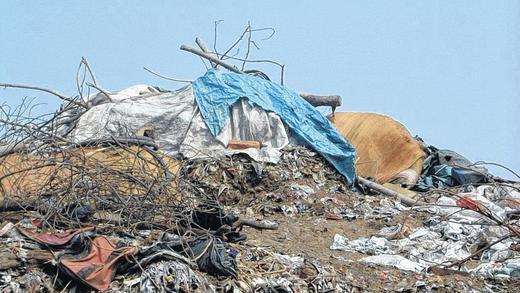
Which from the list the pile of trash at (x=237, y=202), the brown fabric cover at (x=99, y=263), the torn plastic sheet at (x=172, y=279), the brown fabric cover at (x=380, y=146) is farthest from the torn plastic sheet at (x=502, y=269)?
the brown fabric cover at (x=380, y=146)

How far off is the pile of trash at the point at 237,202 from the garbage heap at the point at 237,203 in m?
0.02

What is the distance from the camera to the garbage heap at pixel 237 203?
235 inches

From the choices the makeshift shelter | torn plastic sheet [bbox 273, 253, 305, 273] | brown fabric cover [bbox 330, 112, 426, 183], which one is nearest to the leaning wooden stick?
brown fabric cover [bbox 330, 112, 426, 183]

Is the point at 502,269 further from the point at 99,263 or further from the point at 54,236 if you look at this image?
the point at 54,236

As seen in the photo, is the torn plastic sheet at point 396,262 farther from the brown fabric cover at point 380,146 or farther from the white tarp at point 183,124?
the brown fabric cover at point 380,146

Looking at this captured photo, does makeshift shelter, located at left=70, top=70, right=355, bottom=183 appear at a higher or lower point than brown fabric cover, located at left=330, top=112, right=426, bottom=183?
higher

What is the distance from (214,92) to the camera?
37.8 ft

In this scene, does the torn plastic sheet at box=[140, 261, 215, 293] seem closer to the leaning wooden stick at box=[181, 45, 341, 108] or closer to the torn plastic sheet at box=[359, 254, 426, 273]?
the torn plastic sheet at box=[359, 254, 426, 273]

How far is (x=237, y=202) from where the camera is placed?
10023 millimetres

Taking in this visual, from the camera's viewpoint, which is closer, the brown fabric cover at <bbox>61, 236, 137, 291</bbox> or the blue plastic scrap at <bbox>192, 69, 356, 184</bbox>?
the brown fabric cover at <bbox>61, 236, 137, 291</bbox>

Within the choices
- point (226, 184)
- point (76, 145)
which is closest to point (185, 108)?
point (226, 184)

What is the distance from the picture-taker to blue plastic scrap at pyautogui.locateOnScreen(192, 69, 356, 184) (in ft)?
37.2

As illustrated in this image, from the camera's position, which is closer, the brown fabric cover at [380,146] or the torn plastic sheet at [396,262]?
the torn plastic sheet at [396,262]

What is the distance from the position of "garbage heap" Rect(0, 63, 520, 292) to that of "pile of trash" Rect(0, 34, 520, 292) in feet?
0.06
